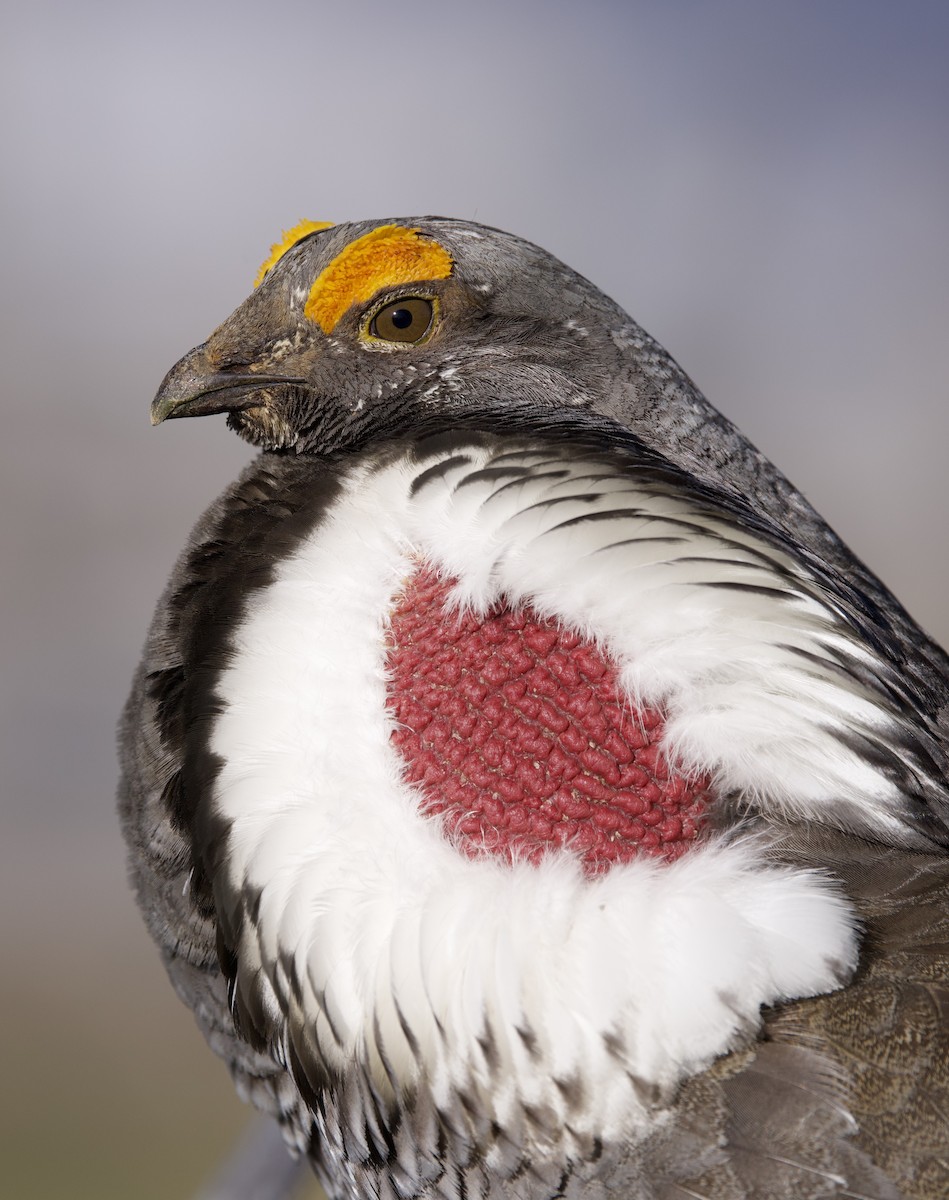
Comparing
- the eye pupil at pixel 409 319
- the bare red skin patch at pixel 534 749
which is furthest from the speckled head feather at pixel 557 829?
the eye pupil at pixel 409 319

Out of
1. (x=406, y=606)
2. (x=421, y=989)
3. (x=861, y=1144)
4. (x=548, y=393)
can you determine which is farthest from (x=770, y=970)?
(x=548, y=393)

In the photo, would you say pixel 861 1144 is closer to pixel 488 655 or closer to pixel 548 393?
pixel 488 655

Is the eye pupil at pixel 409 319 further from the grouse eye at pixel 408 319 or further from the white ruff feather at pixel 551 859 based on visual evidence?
the white ruff feather at pixel 551 859

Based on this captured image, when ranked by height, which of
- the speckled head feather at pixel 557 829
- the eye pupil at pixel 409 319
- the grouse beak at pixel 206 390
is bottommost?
the speckled head feather at pixel 557 829

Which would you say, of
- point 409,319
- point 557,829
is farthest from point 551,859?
point 409,319

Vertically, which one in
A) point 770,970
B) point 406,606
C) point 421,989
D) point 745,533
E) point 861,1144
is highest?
point 406,606

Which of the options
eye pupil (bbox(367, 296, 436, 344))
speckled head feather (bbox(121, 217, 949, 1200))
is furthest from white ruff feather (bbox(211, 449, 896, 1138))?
eye pupil (bbox(367, 296, 436, 344))

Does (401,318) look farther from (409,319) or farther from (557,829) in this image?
(557,829)
